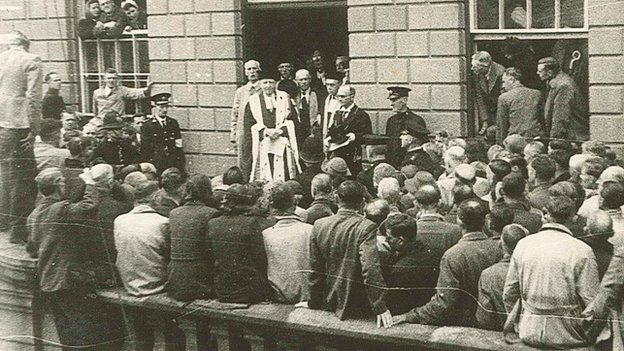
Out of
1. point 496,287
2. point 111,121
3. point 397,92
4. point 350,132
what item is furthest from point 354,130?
point 496,287

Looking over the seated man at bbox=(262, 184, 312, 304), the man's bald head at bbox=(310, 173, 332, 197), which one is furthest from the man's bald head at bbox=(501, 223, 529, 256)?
the man's bald head at bbox=(310, 173, 332, 197)

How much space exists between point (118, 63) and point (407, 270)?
9.63 metres

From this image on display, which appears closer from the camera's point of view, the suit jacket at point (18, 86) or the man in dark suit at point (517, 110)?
the suit jacket at point (18, 86)

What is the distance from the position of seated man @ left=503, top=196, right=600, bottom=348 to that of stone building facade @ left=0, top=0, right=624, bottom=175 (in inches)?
199

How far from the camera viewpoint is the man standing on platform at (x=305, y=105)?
1310 centimetres

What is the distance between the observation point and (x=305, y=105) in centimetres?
1319

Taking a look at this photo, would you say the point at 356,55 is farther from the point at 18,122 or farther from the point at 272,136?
the point at 18,122

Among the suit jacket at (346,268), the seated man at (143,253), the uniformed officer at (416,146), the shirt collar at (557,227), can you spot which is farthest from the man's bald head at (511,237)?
the uniformed officer at (416,146)

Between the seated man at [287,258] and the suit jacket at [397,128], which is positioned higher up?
the suit jacket at [397,128]

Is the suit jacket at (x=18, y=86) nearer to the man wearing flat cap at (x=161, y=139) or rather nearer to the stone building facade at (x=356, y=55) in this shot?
the man wearing flat cap at (x=161, y=139)

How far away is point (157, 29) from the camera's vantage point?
14359mm

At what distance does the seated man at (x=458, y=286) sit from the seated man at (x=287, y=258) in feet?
3.19

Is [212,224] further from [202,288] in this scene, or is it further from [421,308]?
[421,308]

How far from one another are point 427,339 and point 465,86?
6489 millimetres
